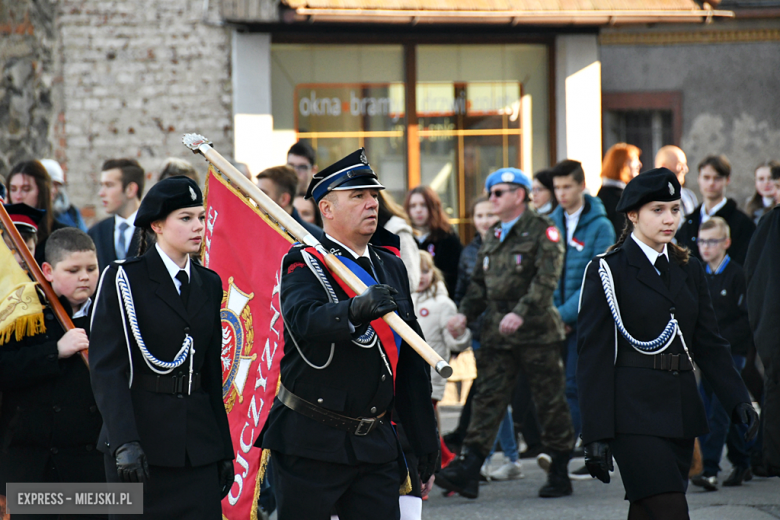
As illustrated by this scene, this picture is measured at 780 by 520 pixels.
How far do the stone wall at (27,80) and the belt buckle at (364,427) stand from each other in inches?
320

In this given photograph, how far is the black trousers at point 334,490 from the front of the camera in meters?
3.63

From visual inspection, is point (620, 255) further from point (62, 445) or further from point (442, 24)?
point (442, 24)

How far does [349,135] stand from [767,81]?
6207 millimetres

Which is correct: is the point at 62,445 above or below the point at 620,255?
below

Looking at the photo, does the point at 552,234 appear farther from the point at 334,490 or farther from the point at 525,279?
the point at 334,490

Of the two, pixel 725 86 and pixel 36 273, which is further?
pixel 725 86

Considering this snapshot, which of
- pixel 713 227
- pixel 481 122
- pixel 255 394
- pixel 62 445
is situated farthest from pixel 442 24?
pixel 62 445

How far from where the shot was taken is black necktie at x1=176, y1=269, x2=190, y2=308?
4020mm

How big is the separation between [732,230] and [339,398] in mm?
5075

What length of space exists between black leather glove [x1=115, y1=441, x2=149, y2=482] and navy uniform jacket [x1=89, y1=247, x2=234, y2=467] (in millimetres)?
31

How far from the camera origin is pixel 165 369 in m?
3.87

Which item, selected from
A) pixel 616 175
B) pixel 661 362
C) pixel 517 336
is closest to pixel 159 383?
pixel 661 362

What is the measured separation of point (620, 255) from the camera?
4516mm

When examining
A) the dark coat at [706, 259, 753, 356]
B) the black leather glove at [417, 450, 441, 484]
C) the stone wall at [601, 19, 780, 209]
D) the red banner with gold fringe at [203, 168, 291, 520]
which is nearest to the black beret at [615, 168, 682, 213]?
the black leather glove at [417, 450, 441, 484]
